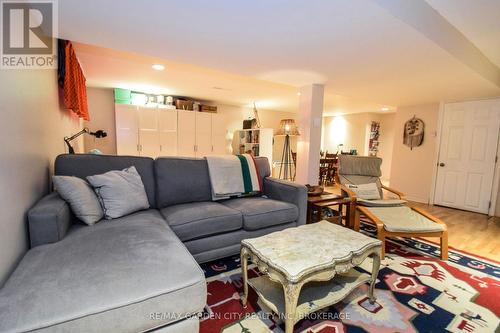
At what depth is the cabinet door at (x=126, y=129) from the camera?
463cm

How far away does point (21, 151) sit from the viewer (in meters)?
1.43

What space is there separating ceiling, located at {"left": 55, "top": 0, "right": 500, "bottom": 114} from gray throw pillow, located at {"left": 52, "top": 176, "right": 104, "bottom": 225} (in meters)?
1.17

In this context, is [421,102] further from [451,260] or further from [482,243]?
[451,260]

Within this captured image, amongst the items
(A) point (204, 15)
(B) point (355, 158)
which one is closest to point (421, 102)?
(B) point (355, 158)

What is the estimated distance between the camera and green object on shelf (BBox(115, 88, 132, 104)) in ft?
15.2

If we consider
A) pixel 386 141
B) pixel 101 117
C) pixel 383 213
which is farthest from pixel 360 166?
pixel 386 141

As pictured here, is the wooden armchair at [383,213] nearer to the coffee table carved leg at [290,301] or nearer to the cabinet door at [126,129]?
the coffee table carved leg at [290,301]

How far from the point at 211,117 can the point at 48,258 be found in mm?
4683

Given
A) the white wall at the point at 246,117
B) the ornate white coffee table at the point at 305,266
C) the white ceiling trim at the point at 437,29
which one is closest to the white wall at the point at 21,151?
the ornate white coffee table at the point at 305,266

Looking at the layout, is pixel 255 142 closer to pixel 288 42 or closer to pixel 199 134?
pixel 199 134

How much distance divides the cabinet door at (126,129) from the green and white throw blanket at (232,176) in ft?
9.66

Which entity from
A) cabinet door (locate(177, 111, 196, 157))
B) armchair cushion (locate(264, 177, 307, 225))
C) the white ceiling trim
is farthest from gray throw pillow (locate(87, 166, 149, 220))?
cabinet door (locate(177, 111, 196, 157))

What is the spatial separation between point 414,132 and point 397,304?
14.1 feet

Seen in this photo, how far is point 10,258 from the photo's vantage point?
118 cm
